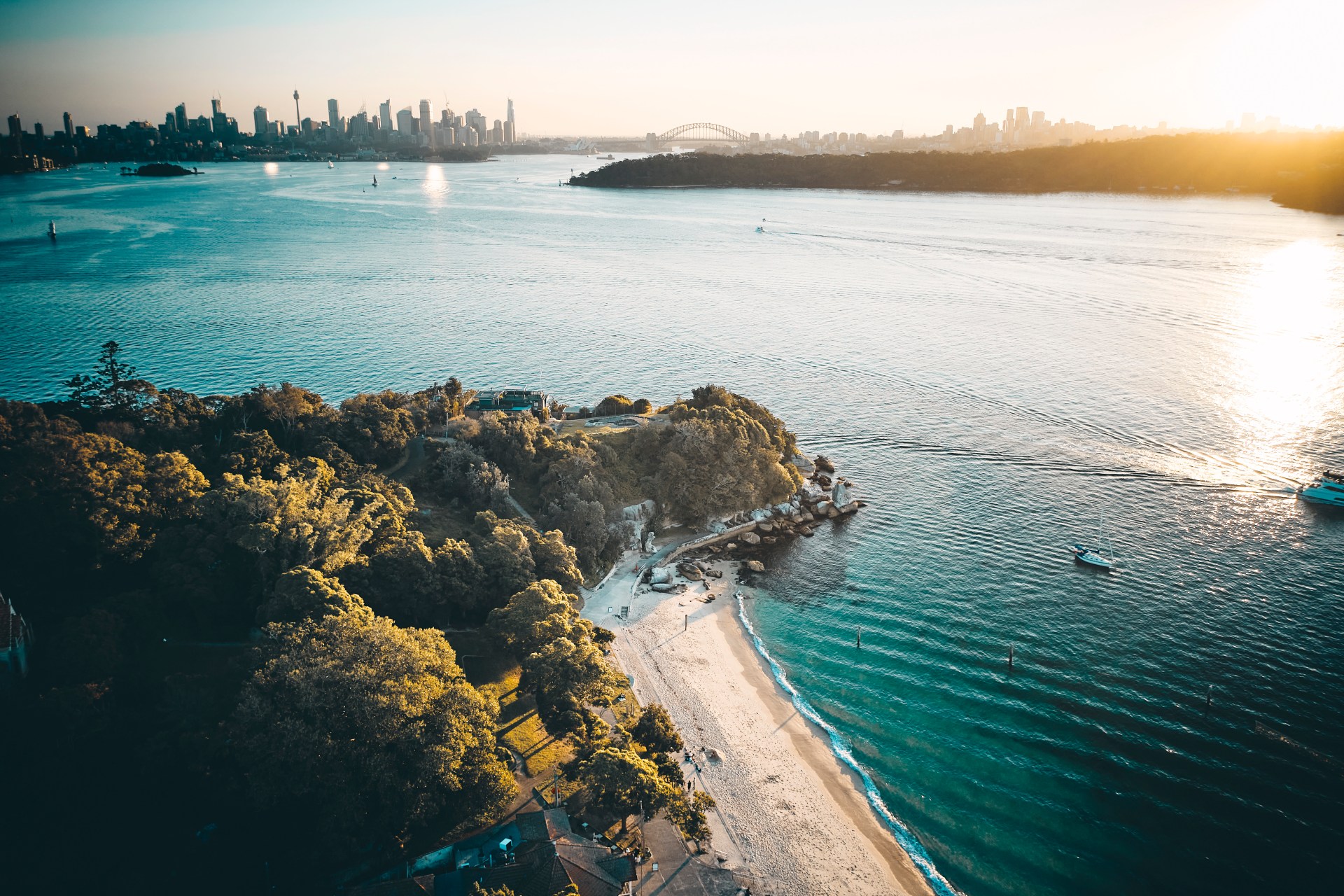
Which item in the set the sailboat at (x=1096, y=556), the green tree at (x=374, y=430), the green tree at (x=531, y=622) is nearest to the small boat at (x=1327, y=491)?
the sailboat at (x=1096, y=556)

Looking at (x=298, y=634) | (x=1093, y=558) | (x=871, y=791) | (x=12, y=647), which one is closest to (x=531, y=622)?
(x=298, y=634)

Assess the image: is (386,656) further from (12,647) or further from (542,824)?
(12,647)

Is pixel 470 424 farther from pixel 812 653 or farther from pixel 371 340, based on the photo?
pixel 371 340

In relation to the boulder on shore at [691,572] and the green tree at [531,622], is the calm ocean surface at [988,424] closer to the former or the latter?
the boulder on shore at [691,572]

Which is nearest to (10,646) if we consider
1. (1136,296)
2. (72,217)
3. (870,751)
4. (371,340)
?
(870,751)

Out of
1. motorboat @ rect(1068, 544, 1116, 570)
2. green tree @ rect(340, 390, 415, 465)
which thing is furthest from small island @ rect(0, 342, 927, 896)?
motorboat @ rect(1068, 544, 1116, 570)
